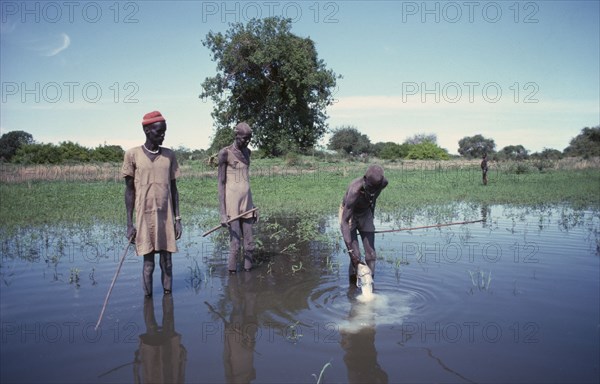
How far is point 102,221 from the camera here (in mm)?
10281

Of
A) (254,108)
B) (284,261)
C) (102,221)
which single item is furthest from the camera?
(254,108)

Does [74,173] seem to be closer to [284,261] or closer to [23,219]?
[23,219]

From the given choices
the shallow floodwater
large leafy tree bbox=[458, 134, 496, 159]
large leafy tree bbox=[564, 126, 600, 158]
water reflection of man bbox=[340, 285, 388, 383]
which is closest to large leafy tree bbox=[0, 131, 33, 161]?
the shallow floodwater

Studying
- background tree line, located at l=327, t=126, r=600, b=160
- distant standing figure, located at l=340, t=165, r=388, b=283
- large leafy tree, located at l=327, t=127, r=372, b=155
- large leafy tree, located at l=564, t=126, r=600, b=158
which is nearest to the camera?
distant standing figure, located at l=340, t=165, r=388, b=283

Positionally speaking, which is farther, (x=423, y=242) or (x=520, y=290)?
(x=423, y=242)

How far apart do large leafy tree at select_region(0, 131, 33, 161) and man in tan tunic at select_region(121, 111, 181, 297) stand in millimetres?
70909

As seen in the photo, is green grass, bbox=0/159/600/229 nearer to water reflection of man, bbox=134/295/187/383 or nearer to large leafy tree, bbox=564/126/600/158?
water reflection of man, bbox=134/295/187/383

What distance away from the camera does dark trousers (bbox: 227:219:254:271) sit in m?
5.79

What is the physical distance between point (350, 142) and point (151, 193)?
7194 cm

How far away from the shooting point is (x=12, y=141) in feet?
226

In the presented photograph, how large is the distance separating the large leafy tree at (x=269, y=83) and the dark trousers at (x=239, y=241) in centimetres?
2699

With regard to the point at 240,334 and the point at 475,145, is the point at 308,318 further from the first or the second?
the point at 475,145

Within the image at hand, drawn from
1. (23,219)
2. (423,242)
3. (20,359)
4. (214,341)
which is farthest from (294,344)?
(23,219)

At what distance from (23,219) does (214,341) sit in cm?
892
